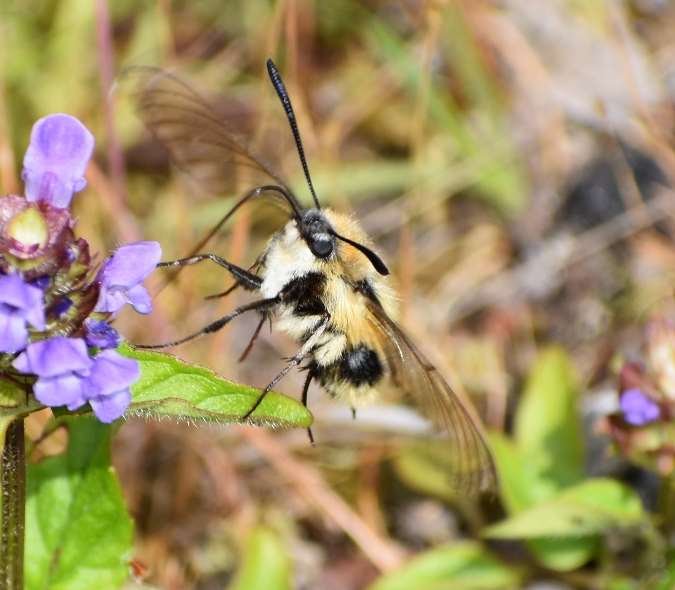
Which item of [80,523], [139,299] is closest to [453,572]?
[80,523]

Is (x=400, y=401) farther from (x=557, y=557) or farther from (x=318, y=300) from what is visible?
(x=318, y=300)

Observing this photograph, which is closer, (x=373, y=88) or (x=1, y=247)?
(x=1, y=247)

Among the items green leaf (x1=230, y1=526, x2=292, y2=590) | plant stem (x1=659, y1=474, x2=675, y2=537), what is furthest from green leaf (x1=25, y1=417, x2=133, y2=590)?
plant stem (x1=659, y1=474, x2=675, y2=537)

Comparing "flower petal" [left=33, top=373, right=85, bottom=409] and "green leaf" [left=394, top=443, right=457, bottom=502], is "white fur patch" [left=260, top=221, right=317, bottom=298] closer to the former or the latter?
"flower petal" [left=33, top=373, right=85, bottom=409]

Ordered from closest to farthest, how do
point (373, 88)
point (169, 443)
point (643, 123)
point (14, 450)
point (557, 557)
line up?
1. point (14, 450)
2. point (557, 557)
3. point (169, 443)
4. point (643, 123)
5. point (373, 88)

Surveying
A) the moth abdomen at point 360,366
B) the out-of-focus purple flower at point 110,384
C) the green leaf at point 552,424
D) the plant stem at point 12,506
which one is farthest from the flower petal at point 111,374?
the green leaf at point 552,424

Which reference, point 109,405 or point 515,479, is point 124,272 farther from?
point 515,479

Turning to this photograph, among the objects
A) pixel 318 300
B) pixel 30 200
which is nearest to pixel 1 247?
pixel 30 200

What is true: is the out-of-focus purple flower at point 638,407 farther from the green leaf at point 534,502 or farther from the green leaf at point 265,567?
the green leaf at point 265,567
